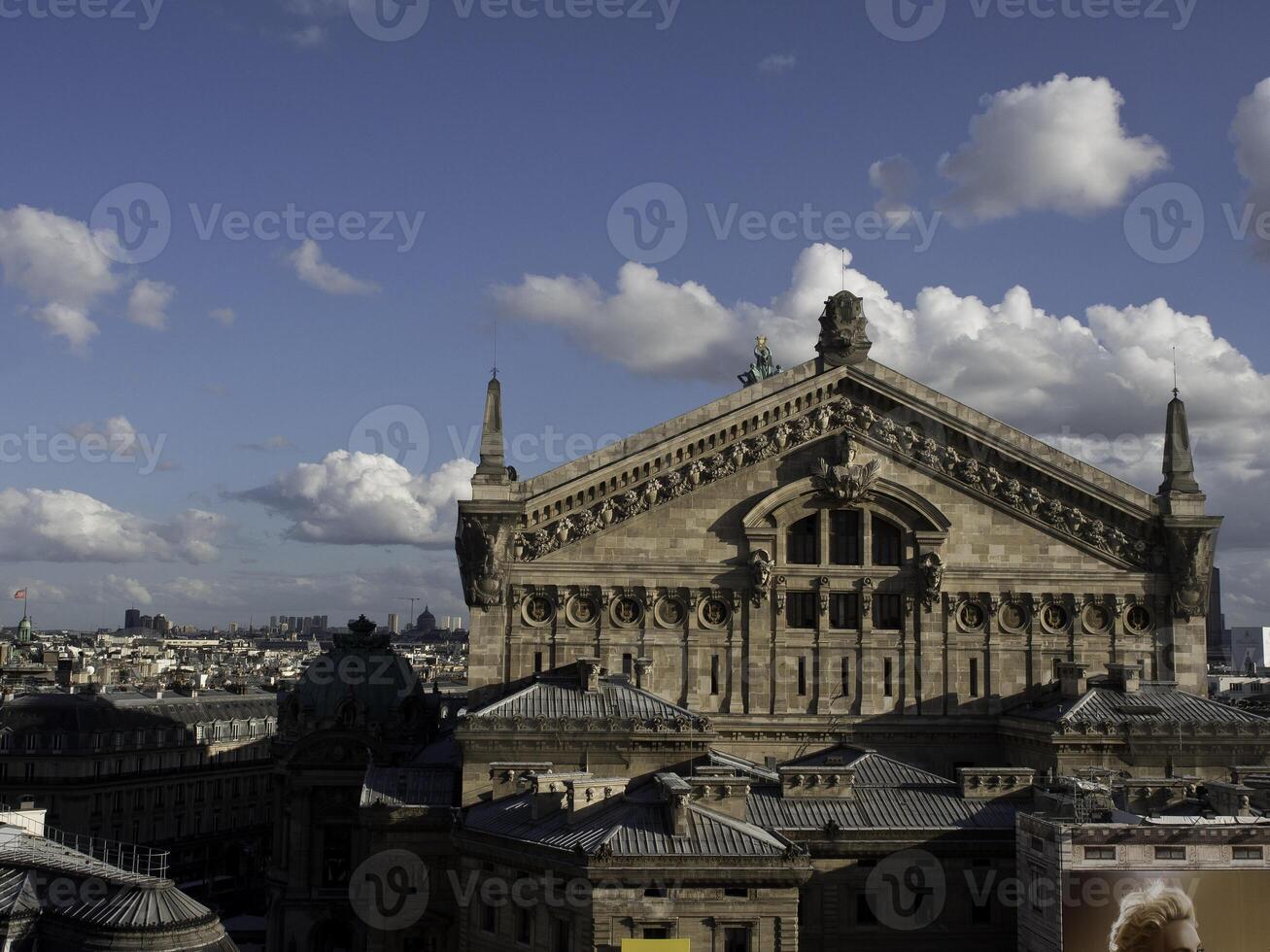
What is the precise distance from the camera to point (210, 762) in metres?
122

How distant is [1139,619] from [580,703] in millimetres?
25269

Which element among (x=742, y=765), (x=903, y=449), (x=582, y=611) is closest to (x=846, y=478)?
(x=903, y=449)

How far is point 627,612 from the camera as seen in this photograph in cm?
6353

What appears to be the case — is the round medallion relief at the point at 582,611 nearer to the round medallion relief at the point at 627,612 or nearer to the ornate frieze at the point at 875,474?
the round medallion relief at the point at 627,612

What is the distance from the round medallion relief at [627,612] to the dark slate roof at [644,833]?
37.8 feet

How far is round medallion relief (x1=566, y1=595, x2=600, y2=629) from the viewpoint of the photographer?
63.3m

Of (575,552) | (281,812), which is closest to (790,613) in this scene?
(575,552)

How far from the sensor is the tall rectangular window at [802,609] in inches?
2518

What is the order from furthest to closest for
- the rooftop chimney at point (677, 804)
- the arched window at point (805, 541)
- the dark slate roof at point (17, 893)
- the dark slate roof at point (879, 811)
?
1. the arched window at point (805, 541)
2. the dark slate roof at point (879, 811)
3. the rooftop chimney at point (677, 804)
4. the dark slate roof at point (17, 893)

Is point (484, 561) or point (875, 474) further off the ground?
point (875, 474)

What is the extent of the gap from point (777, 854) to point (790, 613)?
1689 centimetres

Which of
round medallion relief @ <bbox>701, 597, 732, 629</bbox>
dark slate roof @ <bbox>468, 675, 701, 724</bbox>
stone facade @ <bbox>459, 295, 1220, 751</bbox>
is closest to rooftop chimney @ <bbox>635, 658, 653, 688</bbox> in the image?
stone facade @ <bbox>459, 295, 1220, 751</bbox>

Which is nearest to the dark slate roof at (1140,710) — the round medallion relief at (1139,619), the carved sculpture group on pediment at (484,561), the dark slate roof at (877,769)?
the round medallion relief at (1139,619)

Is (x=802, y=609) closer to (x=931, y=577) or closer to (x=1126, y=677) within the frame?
(x=931, y=577)
